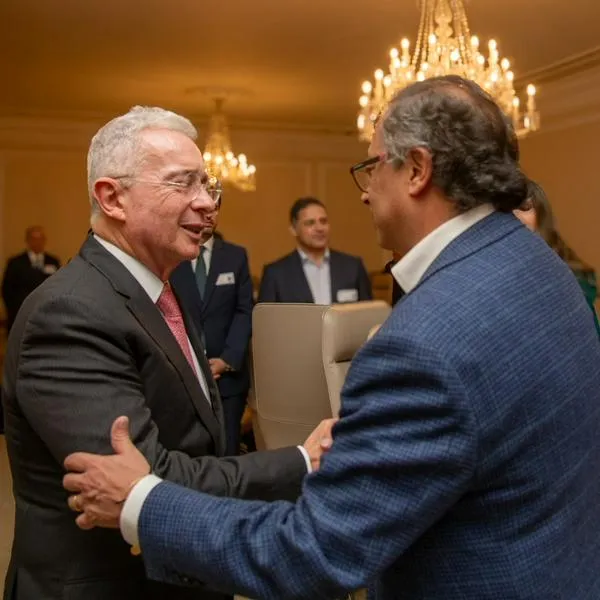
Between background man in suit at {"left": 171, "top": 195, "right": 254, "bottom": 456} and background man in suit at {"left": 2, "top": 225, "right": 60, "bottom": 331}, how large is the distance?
5.08 m

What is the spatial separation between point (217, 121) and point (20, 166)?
3.89 metres

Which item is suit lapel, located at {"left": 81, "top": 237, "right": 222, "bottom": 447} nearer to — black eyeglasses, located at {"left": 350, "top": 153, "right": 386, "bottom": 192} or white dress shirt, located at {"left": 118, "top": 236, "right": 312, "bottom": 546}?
white dress shirt, located at {"left": 118, "top": 236, "right": 312, "bottom": 546}

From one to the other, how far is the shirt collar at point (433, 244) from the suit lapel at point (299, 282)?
11.3 ft

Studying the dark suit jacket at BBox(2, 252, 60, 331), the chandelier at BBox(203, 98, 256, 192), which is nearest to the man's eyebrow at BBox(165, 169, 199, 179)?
the chandelier at BBox(203, 98, 256, 192)

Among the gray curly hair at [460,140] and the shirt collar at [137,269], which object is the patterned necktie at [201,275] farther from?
the gray curly hair at [460,140]

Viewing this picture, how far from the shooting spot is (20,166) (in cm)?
1105

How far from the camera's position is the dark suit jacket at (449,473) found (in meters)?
0.94

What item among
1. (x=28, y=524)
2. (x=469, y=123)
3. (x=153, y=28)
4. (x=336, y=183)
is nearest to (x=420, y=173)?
(x=469, y=123)

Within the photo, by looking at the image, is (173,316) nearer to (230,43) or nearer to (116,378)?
(116,378)

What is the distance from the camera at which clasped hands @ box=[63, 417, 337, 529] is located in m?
1.12

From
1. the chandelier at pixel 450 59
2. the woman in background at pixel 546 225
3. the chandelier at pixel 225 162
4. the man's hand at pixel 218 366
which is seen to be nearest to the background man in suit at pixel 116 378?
the woman in background at pixel 546 225

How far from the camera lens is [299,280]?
4.64 m

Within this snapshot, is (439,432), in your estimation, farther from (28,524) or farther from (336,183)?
(336,183)

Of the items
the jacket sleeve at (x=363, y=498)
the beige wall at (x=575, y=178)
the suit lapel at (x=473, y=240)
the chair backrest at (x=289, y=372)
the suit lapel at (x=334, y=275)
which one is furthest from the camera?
the beige wall at (x=575, y=178)
